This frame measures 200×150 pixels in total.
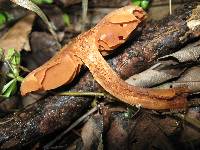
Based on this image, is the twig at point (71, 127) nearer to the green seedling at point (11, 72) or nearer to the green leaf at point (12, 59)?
the green seedling at point (11, 72)

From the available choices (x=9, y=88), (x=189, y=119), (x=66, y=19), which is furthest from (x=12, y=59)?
(x=189, y=119)

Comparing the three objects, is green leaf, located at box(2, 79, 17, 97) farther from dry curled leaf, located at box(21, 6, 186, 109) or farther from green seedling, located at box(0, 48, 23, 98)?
dry curled leaf, located at box(21, 6, 186, 109)

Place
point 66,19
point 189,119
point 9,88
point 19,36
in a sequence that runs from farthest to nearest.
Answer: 1. point 66,19
2. point 19,36
3. point 9,88
4. point 189,119

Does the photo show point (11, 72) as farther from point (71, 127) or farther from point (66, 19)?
point (66, 19)

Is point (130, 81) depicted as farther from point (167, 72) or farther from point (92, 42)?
point (92, 42)

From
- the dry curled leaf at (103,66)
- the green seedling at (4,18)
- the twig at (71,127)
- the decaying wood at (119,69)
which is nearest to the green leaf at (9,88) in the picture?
the decaying wood at (119,69)

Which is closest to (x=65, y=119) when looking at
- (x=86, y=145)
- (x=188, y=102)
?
(x=86, y=145)
